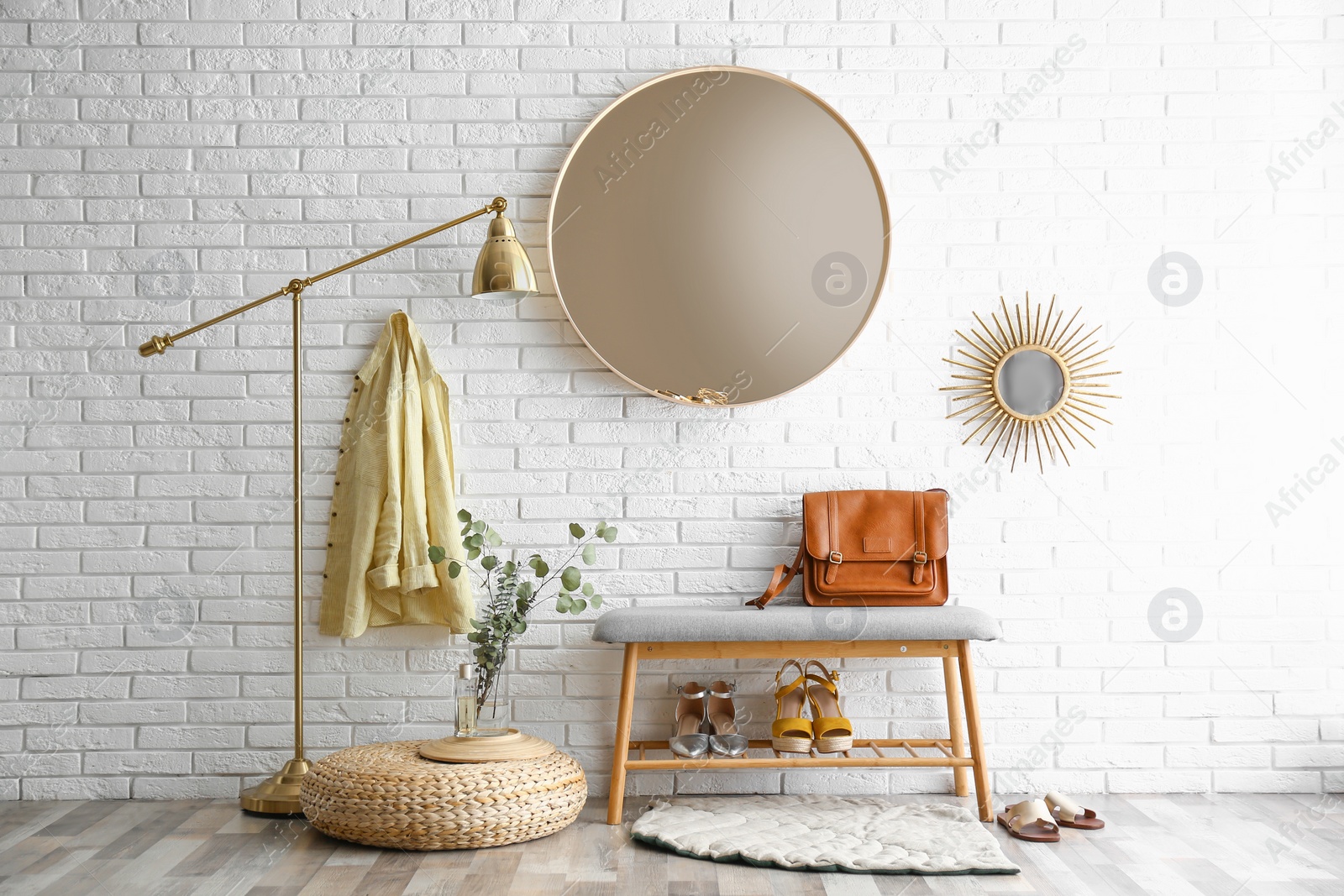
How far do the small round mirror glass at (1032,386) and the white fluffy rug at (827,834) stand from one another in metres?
1.03

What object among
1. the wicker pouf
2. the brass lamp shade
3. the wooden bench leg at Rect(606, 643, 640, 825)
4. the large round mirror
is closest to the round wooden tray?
the wicker pouf

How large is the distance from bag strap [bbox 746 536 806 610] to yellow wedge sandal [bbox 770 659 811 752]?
0.58 feet

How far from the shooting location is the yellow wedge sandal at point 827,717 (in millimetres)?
2275

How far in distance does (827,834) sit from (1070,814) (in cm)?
58

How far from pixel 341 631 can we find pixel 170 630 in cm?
47

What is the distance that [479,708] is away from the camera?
223 cm

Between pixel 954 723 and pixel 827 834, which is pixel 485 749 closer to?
pixel 827 834

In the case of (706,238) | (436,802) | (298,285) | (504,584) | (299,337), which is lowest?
(436,802)

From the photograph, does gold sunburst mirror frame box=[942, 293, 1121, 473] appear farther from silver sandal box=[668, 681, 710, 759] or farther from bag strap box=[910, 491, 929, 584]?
silver sandal box=[668, 681, 710, 759]

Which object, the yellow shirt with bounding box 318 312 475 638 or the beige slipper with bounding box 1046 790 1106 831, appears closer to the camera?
the beige slipper with bounding box 1046 790 1106 831

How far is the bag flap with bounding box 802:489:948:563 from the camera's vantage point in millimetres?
2381

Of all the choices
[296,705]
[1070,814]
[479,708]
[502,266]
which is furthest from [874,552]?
[296,705]

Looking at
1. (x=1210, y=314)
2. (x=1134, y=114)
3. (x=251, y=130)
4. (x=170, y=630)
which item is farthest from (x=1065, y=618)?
(x=251, y=130)

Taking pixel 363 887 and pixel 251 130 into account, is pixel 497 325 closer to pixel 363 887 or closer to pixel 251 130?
pixel 251 130
